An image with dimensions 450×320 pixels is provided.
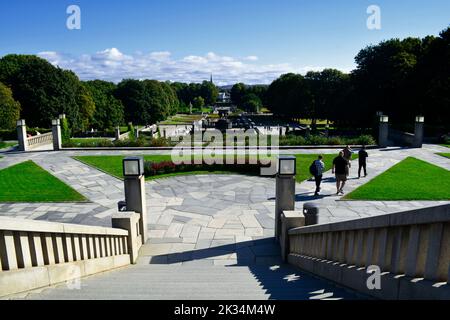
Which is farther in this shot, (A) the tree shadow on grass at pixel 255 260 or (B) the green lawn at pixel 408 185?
(B) the green lawn at pixel 408 185

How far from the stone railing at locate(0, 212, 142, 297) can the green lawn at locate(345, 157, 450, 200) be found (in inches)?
356

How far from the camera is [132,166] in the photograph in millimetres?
7789

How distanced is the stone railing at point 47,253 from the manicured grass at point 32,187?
7028 millimetres

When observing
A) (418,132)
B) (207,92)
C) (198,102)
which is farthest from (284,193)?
(207,92)

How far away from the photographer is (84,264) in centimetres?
501

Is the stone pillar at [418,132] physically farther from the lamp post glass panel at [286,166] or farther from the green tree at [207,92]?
the green tree at [207,92]

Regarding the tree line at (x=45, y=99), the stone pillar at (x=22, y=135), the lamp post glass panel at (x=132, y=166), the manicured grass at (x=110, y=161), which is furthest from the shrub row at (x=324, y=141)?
the tree line at (x=45, y=99)

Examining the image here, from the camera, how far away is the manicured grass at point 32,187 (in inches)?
476

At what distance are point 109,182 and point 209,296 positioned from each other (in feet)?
38.3

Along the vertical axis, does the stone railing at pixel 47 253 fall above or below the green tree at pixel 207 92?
below

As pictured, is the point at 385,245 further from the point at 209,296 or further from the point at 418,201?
the point at 418,201

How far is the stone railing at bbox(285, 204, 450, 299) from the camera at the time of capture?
8.63 feet

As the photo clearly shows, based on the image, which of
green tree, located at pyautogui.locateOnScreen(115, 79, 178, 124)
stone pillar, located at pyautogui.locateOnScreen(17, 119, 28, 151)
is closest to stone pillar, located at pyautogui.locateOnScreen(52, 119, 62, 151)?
stone pillar, located at pyautogui.locateOnScreen(17, 119, 28, 151)
